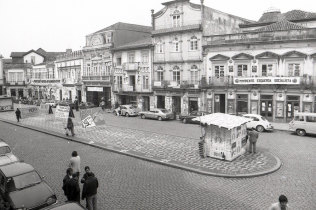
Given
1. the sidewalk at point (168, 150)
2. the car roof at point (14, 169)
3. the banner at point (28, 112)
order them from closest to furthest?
the car roof at point (14, 169), the sidewalk at point (168, 150), the banner at point (28, 112)

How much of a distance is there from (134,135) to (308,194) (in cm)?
1492

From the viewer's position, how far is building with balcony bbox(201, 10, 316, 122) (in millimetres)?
27953

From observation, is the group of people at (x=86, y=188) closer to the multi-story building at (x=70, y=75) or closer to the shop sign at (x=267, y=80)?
the shop sign at (x=267, y=80)

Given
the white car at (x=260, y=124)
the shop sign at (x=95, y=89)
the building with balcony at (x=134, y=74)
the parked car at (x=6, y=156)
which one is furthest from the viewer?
the shop sign at (x=95, y=89)

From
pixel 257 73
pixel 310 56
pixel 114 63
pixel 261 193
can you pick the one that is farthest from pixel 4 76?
pixel 261 193

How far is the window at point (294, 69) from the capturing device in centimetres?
2858

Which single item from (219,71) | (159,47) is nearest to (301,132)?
(219,71)

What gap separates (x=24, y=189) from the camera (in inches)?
424

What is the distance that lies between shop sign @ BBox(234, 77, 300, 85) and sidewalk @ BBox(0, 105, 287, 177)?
4.26 metres

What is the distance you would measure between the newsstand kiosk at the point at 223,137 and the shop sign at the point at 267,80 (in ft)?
45.0

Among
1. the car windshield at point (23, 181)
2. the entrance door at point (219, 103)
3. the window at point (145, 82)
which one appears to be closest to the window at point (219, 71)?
the entrance door at point (219, 103)

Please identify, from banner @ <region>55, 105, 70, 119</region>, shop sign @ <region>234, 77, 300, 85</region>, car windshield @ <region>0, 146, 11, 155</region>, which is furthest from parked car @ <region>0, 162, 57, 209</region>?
shop sign @ <region>234, 77, 300, 85</region>

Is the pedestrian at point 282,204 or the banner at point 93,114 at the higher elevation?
the banner at point 93,114

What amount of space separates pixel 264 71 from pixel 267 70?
36cm
